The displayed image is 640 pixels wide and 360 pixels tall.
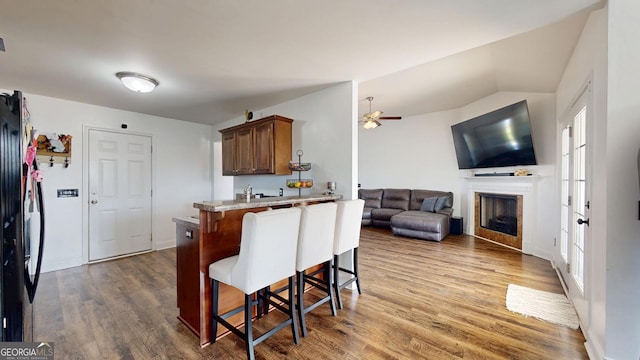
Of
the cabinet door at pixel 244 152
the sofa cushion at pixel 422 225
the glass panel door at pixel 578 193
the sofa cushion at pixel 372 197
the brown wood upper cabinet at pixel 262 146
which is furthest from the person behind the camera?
the sofa cushion at pixel 372 197

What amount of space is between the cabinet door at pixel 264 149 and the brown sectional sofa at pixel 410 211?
3.05 metres

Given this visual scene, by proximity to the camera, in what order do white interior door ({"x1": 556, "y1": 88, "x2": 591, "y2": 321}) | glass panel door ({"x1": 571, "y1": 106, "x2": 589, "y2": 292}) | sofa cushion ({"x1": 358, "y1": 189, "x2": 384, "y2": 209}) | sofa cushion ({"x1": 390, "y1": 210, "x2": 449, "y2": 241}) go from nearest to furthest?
white interior door ({"x1": 556, "y1": 88, "x2": 591, "y2": 321}) → glass panel door ({"x1": 571, "y1": 106, "x2": 589, "y2": 292}) → sofa cushion ({"x1": 390, "y1": 210, "x2": 449, "y2": 241}) → sofa cushion ({"x1": 358, "y1": 189, "x2": 384, "y2": 209})

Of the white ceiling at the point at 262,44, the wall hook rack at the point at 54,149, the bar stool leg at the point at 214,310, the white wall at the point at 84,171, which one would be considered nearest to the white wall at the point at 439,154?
the white ceiling at the point at 262,44

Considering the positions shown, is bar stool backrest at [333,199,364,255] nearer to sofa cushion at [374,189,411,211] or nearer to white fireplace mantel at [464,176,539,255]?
white fireplace mantel at [464,176,539,255]

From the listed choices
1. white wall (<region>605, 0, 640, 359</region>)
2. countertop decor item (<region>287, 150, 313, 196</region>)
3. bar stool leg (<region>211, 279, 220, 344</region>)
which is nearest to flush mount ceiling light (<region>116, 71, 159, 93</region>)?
countertop decor item (<region>287, 150, 313, 196</region>)

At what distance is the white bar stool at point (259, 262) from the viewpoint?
1.70 meters

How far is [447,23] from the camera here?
1.86m

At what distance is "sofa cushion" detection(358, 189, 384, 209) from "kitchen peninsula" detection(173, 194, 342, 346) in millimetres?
4561

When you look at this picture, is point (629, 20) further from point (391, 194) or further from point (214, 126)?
point (214, 126)

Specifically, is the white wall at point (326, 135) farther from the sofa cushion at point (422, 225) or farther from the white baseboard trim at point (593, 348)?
the sofa cushion at point (422, 225)

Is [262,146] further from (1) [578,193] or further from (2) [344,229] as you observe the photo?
(1) [578,193]

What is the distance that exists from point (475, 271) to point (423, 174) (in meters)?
3.18

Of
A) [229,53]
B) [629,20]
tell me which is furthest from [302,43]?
[629,20]

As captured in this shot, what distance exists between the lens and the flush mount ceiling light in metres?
2.65
